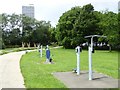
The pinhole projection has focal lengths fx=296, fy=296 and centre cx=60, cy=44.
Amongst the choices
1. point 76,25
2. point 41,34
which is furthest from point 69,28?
point 41,34

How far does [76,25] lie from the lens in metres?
46.1

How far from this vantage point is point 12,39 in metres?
61.8

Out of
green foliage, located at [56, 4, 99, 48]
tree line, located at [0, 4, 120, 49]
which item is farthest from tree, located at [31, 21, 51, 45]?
green foliage, located at [56, 4, 99, 48]

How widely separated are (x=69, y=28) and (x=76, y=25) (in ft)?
8.45

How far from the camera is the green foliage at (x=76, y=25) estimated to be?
45812 mm

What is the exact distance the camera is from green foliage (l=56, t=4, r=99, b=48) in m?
45.8

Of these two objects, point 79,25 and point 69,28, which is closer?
point 79,25

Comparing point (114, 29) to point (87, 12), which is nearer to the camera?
point (114, 29)

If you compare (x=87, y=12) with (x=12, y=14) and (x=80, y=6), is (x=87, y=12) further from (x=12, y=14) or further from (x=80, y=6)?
(x=12, y=14)


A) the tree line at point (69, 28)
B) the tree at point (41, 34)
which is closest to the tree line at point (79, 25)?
the tree line at point (69, 28)

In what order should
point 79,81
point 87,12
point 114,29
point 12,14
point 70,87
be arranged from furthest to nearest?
1. point 12,14
2. point 87,12
3. point 114,29
4. point 79,81
5. point 70,87

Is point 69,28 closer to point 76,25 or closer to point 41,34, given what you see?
point 76,25

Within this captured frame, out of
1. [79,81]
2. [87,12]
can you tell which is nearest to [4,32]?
[87,12]

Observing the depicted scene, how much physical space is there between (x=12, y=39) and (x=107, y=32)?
29990 millimetres
